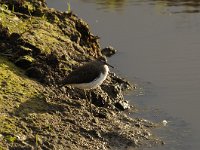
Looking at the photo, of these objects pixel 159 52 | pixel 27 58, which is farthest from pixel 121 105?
pixel 159 52

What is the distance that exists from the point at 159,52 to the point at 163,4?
8558mm

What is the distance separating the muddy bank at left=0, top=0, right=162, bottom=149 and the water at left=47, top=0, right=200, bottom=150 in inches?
26.6

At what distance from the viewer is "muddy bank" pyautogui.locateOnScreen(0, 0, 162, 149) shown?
11750mm

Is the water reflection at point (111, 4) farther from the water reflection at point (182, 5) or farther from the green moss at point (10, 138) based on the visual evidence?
the green moss at point (10, 138)

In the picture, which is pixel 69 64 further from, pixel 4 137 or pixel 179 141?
pixel 4 137

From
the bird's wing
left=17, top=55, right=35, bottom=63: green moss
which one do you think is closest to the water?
the bird's wing

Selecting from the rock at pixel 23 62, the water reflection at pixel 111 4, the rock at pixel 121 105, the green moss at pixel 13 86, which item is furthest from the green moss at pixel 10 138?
the water reflection at pixel 111 4

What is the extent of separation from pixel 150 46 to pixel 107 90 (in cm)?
684

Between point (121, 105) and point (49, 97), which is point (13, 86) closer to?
point (49, 97)

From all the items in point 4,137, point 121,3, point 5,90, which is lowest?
point 4,137

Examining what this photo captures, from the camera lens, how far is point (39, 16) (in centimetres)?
1759

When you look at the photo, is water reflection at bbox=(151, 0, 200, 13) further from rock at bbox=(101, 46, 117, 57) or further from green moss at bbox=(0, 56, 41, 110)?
green moss at bbox=(0, 56, 41, 110)

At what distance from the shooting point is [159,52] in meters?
21.2

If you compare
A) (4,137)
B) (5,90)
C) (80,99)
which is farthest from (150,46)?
(4,137)
